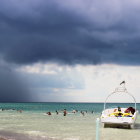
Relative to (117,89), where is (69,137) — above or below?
below

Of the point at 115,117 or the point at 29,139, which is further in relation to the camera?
the point at 115,117

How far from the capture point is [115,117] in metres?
26.2

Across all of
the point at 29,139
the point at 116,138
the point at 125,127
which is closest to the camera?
the point at 29,139

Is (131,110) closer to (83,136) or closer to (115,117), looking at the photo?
(115,117)

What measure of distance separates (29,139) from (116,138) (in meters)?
6.34

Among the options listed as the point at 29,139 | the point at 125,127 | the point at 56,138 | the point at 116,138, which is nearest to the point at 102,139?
the point at 116,138

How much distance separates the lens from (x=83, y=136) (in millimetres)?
21797

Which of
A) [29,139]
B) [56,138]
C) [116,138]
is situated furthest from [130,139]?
[29,139]

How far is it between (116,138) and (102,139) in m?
1.28

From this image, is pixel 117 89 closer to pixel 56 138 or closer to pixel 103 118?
pixel 103 118

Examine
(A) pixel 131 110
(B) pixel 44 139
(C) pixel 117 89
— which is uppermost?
(C) pixel 117 89

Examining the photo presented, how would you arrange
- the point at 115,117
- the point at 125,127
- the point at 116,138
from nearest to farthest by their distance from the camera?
the point at 116,138 → the point at 115,117 → the point at 125,127

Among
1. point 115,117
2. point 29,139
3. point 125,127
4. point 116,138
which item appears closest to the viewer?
point 29,139

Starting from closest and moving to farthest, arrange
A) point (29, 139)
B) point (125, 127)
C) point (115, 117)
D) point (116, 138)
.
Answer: point (29, 139) → point (116, 138) → point (115, 117) → point (125, 127)
